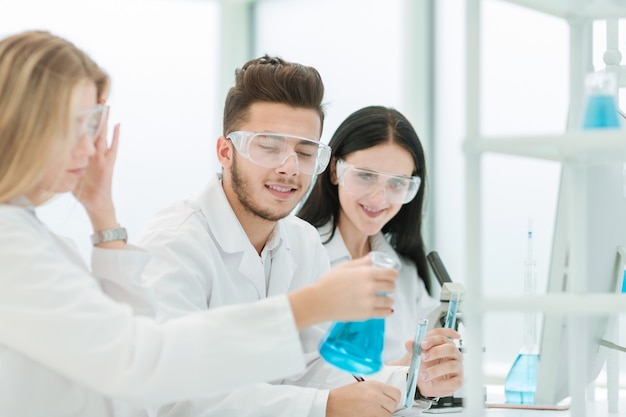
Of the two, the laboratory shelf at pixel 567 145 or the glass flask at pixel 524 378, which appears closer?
the laboratory shelf at pixel 567 145

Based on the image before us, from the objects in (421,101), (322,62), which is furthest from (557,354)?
(322,62)

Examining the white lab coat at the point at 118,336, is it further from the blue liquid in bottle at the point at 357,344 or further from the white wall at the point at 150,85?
the white wall at the point at 150,85

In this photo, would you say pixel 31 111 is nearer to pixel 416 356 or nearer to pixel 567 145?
pixel 567 145

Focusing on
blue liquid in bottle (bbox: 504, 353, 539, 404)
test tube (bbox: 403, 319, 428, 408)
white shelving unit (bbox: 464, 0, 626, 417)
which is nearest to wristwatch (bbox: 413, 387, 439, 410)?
test tube (bbox: 403, 319, 428, 408)

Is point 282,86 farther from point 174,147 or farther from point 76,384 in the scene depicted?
point 174,147

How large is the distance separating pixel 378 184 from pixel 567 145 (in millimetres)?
1490

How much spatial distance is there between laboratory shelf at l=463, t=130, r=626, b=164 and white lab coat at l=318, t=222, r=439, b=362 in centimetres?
147

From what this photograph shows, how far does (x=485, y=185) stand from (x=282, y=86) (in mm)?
1651

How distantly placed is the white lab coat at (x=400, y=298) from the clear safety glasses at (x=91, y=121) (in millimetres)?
1410

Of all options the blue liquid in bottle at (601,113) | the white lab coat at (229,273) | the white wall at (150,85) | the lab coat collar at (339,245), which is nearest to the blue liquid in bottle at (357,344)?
the white lab coat at (229,273)

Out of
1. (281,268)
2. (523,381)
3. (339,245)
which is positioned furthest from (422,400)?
(339,245)

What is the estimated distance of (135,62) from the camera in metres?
4.39

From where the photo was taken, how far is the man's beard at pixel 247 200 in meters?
2.16

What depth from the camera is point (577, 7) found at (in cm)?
145
